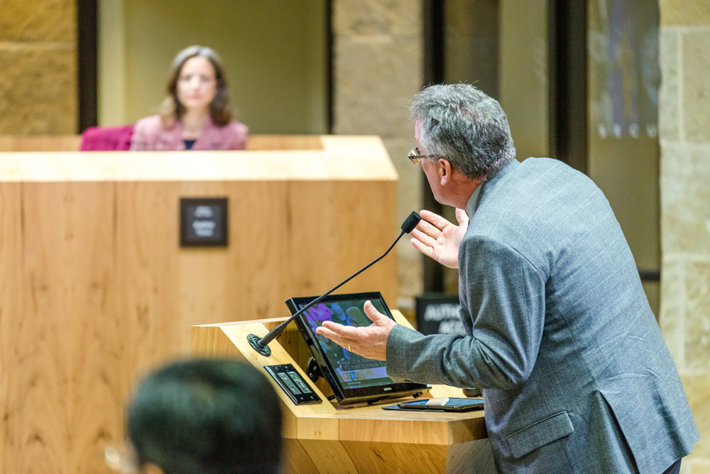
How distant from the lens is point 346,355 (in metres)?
2.56

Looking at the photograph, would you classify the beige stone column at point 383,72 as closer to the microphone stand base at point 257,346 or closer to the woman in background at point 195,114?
the woman in background at point 195,114

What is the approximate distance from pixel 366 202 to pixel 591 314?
5.85ft

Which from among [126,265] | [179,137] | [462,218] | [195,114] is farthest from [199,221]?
[462,218]

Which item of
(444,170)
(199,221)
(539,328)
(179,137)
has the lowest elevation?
(539,328)

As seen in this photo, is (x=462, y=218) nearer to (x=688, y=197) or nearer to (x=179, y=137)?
(x=688, y=197)

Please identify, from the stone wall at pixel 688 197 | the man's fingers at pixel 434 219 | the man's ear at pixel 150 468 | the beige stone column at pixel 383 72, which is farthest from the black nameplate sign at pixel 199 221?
the man's ear at pixel 150 468

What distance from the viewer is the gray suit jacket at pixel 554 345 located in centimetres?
214

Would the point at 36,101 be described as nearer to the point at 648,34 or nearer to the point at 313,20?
the point at 313,20

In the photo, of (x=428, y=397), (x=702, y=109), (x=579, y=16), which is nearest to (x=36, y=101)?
(x=579, y=16)

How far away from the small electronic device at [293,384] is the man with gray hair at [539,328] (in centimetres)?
19

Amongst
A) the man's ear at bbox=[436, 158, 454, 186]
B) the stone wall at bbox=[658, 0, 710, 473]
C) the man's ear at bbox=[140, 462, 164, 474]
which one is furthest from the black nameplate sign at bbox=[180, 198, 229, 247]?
the man's ear at bbox=[140, 462, 164, 474]

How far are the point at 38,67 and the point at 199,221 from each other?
3015mm

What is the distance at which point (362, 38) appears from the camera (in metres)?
5.86

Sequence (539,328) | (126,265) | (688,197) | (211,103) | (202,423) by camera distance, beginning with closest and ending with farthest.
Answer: (202,423) → (539,328) → (126,265) → (688,197) → (211,103)
